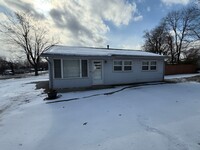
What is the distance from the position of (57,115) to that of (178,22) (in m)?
31.8

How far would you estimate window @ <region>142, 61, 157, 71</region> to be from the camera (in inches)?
542

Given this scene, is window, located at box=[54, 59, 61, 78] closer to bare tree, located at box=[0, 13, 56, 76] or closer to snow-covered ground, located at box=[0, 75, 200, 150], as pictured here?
snow-covered ground, located at box=[0, 75, 200, 150]

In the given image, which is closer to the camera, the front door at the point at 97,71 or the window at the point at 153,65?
the front door at the point at 97,71

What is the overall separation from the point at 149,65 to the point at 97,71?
5.24 m

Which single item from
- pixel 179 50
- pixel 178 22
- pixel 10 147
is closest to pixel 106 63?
pixel 10 147

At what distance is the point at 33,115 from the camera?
5848 millimetres

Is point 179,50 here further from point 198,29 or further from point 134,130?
point 134,130

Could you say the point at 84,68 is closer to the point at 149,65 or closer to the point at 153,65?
the point at 149,65

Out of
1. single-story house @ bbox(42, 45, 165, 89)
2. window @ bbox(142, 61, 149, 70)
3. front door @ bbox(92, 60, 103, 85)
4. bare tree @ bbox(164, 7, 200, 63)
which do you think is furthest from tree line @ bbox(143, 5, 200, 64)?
front door @ bbox(92, 60, 103, 85)

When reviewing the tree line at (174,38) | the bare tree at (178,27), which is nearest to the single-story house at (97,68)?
the tree line at (174,38)

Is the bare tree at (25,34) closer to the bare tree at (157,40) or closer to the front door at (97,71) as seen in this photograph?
the front door at (97,71)

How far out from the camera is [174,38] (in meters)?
30.6

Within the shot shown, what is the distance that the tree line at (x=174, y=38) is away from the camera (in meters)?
26.6

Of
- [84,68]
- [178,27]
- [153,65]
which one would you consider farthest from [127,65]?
[178,27]
